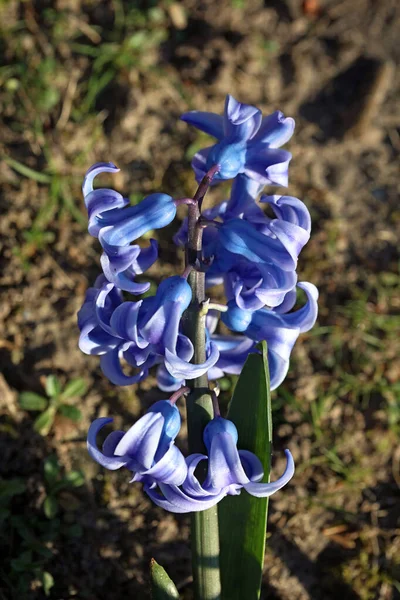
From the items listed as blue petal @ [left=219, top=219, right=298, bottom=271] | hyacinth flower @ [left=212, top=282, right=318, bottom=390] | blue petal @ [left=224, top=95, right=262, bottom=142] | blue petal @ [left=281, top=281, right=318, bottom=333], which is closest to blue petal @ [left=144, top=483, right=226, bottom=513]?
hyacinth flower @ [left=212, top=282, right=318, bottom=390]

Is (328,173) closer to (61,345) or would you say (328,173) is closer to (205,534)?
(61,345)

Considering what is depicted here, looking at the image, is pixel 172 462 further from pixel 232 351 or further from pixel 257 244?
pixel 257 244

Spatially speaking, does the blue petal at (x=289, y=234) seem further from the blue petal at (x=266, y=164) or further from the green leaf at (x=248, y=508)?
the green leaf at (x=248, y=508)

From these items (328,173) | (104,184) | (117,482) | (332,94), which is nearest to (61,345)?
(117,482)

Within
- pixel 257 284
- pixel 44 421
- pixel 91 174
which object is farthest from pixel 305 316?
pixel 44 421

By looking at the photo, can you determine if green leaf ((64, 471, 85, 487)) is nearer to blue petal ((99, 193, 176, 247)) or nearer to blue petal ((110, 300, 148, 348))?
blue petal ((110, 300, 148, 348))

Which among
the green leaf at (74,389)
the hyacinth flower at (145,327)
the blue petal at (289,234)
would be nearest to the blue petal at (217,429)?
the hyacinth flower at (145,327)
